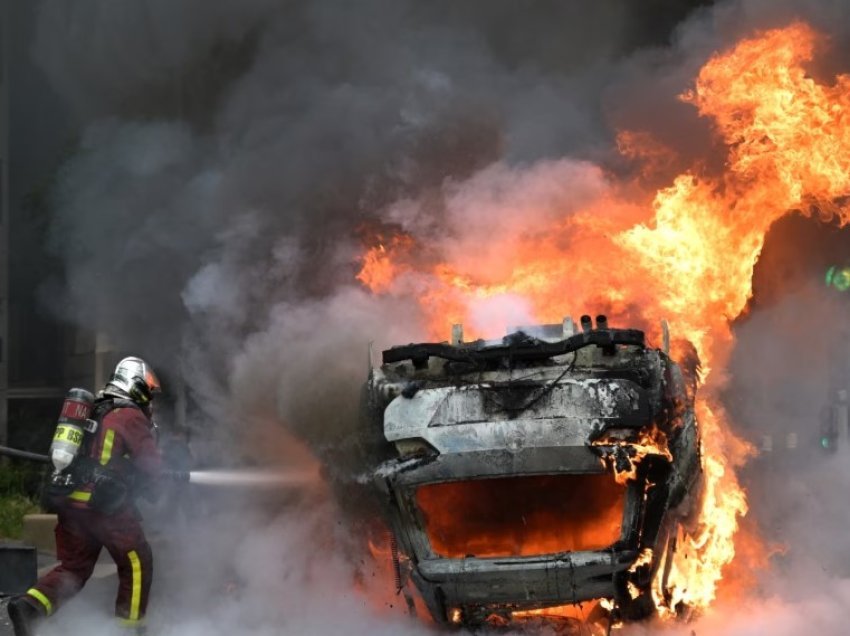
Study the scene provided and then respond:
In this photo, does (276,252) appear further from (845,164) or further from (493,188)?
(845,164)

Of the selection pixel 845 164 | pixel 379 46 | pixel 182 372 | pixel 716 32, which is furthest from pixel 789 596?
pixel 379 46

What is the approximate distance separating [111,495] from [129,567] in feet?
1.42

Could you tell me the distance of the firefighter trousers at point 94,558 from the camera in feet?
20.6

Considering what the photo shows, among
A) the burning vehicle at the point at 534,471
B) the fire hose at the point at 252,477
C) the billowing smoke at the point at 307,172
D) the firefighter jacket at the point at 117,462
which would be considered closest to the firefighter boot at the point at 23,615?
the firefighter jacket at the point at 117,462

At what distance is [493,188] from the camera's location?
9352 millimetres

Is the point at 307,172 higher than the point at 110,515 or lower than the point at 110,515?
higher

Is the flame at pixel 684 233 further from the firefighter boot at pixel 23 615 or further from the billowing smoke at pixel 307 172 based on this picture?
the firefighter boot at pixel 23 615

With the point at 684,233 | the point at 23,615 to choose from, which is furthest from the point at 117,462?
the point at 684,233

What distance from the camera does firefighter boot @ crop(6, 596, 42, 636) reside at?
20.0 feet

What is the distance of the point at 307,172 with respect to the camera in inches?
408

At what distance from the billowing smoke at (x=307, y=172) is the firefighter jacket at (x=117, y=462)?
41.1 inches

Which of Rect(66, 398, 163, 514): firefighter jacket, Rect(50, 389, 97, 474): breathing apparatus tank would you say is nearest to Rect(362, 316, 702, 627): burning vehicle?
Rect(66, 398, 163, 514): firefighter jacket

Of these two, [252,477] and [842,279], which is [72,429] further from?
[842,279]

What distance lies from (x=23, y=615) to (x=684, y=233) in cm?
549
